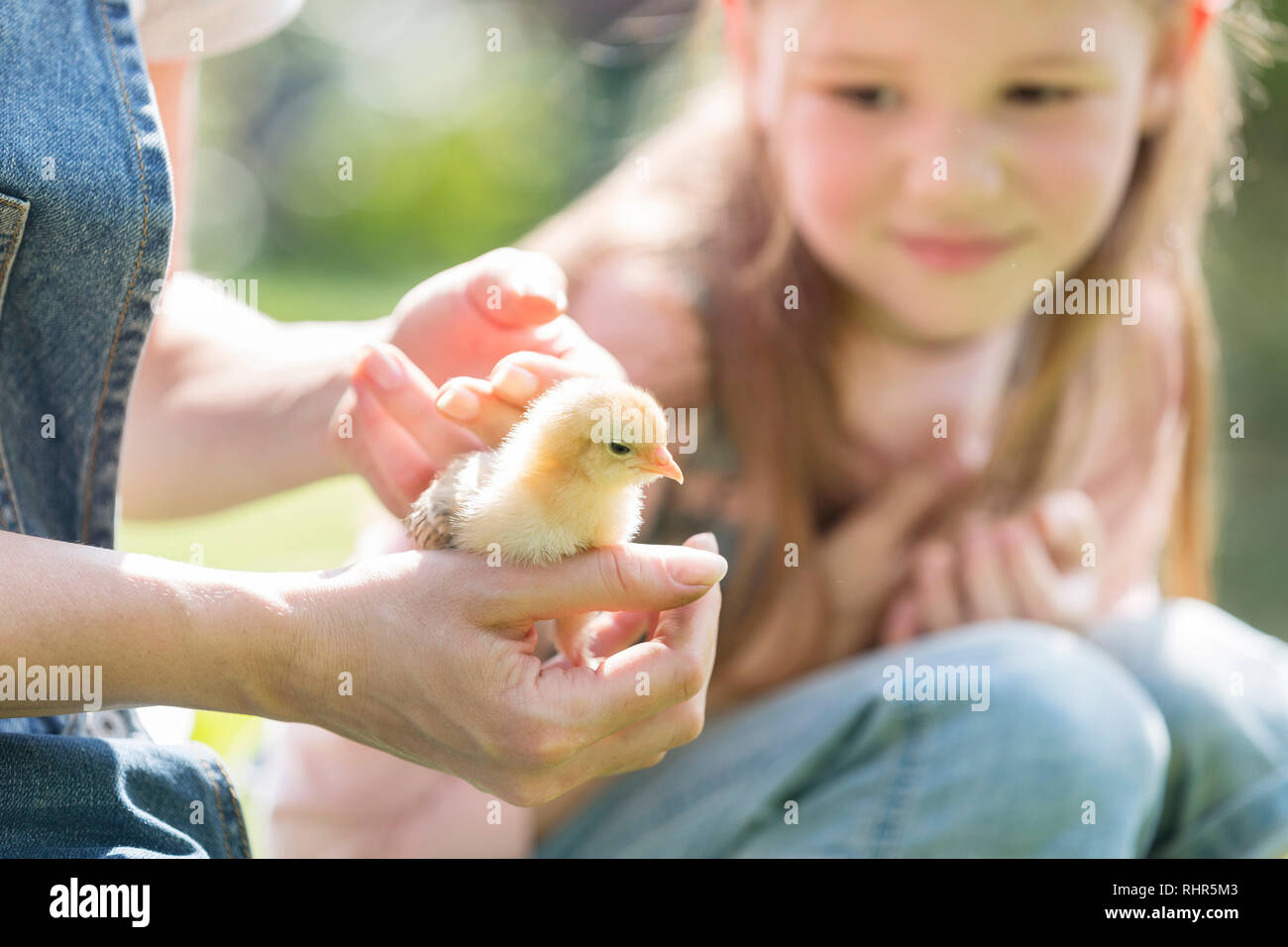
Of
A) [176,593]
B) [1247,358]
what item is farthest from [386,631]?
[1247,358]

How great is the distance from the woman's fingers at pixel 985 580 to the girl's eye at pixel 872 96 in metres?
0.77

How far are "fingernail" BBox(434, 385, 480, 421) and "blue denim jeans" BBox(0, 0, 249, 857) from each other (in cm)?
32

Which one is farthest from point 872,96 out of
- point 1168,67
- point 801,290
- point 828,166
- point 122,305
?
point 122,305

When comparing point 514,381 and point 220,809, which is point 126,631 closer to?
point 220,809

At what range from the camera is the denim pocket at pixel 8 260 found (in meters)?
1.10

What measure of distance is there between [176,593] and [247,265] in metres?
8.00

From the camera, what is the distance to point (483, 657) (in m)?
1.11

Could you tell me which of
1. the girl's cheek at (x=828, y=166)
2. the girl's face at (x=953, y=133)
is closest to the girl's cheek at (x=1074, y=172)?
the girl's face at (x=953, y=133)

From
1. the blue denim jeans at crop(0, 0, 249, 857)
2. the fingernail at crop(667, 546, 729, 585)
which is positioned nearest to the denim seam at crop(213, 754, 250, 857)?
the blue denim jeans at crop(0, 0, 249, 857)

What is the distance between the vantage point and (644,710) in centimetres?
117

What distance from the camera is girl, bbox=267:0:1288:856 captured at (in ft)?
5.67

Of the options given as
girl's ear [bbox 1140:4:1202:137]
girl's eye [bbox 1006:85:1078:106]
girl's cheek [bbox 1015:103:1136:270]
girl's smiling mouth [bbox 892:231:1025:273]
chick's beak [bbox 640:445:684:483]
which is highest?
girl's ear [bbox 1140:4:1202:137]

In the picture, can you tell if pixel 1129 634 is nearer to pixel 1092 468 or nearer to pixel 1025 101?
pixel 1092 468

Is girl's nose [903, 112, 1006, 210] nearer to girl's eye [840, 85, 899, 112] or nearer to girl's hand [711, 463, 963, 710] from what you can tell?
girl's eye [840, 85, 899, 112]
